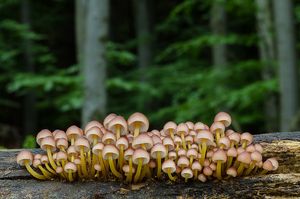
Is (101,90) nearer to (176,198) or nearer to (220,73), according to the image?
(220,73)

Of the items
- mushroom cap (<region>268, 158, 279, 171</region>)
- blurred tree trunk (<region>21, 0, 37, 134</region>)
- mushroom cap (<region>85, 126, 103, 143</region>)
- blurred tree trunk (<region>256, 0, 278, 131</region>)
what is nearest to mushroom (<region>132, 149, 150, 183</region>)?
mushroom cap (<region>85, 126, 103, 143</region>)

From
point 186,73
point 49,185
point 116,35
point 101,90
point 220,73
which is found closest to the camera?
point 49,185

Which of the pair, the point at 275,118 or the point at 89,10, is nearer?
the point at 89,10

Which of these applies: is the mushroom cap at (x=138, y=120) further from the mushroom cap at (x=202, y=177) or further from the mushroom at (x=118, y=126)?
the mushroom cap at (x=202, y=177)

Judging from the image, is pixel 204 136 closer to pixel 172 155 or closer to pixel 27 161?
pixel 172 155

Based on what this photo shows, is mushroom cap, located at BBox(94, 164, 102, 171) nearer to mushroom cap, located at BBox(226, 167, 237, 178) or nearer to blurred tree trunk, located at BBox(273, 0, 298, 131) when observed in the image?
mushroom cap, located at BBox(226, 167, 237, 178)

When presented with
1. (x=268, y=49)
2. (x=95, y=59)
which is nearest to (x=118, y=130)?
(x=95, y=59)

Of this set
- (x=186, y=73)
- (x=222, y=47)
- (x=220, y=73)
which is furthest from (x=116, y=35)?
(x=220, y=73)
